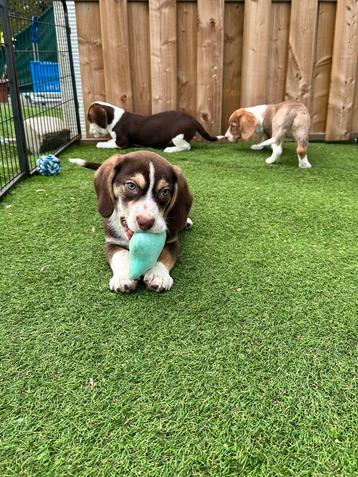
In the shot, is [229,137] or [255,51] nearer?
[255,51]

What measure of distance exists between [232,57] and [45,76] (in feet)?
7.97

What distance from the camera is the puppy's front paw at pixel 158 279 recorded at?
2262 mm

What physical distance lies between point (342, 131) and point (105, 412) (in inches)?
217

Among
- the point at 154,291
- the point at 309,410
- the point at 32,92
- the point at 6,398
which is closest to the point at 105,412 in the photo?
the point at 6,398

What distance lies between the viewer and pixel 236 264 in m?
2.61

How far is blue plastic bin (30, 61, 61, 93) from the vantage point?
5160mm

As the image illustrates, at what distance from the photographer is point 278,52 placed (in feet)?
18.9

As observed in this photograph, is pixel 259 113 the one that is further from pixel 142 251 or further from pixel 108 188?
pixel 142 251

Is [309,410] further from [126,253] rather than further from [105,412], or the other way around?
[126,253]

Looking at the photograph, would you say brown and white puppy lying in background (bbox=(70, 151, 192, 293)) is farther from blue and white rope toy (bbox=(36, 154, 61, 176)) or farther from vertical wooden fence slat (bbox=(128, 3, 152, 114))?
vertical wooden fence slat (bbox=(128, 3, 152, 114))

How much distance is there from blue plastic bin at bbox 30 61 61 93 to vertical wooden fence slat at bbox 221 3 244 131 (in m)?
2.21

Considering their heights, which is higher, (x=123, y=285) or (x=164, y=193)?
(x=164, y=193)

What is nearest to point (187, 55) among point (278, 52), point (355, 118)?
point (278, 52)

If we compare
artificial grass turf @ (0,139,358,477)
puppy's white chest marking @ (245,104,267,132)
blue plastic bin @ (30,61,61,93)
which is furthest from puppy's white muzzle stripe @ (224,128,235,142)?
artificial grass turf @ (0,139,358,477)
